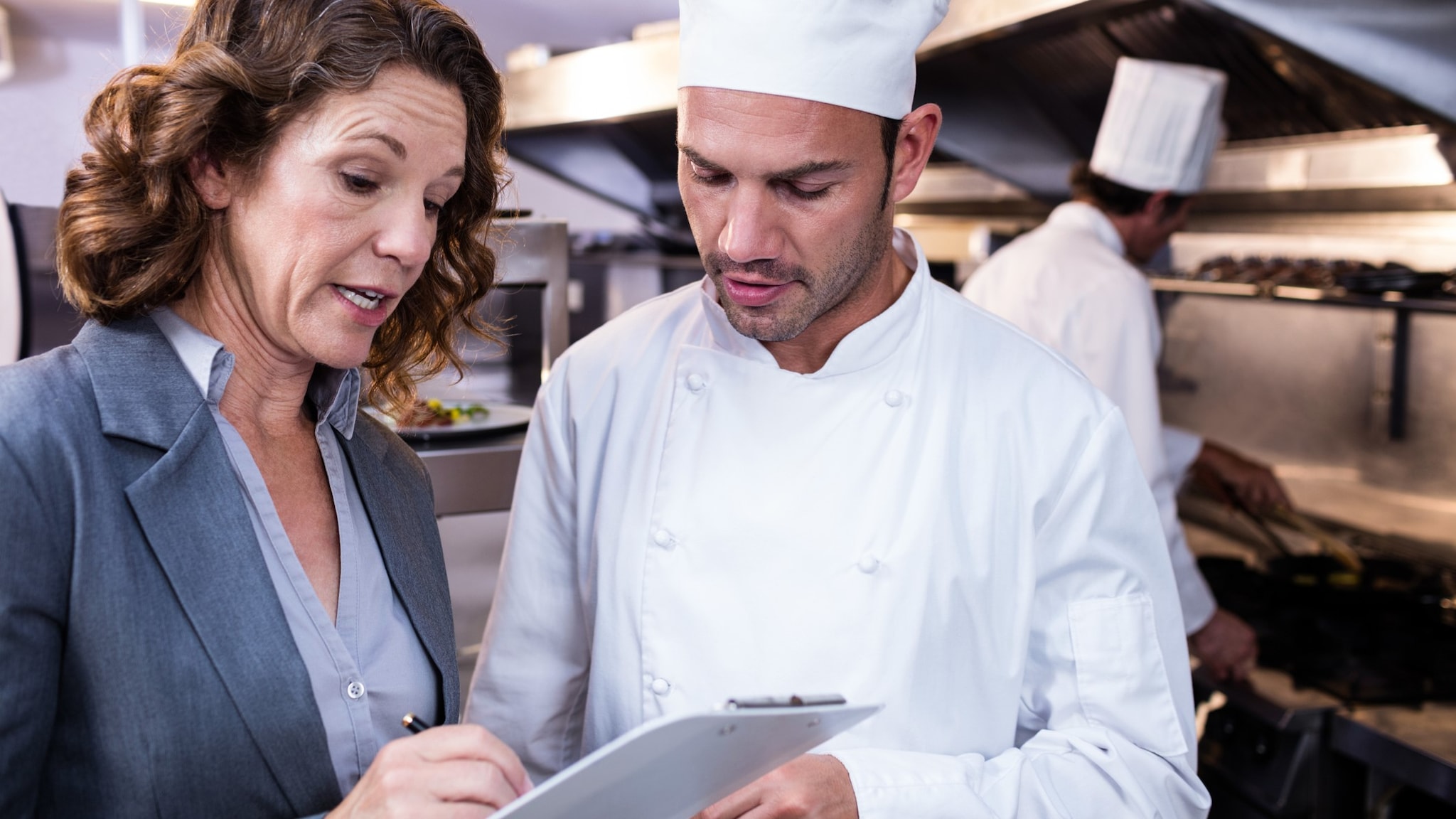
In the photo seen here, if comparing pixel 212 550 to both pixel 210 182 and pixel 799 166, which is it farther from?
pixel 799 166

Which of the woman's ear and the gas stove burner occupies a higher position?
the woman's ear

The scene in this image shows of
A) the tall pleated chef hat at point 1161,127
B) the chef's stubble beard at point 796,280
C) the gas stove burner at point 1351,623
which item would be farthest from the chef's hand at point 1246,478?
the chef's stubble beard at point 796,280

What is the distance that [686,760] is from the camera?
90cm

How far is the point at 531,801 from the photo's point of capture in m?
0.81

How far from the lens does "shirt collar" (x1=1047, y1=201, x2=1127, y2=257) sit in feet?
9.87

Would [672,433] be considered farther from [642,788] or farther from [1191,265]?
[1191,265]

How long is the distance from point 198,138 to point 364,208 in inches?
6.1

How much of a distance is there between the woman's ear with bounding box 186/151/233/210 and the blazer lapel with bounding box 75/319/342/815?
144 millimetres

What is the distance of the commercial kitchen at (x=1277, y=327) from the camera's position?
7.00ft

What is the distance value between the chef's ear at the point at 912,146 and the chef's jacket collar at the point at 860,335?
0.10 meters

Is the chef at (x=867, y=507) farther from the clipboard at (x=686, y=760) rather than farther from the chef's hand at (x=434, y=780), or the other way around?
the chef's hand at (x=434, y=780)

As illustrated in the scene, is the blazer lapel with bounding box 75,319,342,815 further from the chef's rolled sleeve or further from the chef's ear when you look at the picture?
the chef's ear

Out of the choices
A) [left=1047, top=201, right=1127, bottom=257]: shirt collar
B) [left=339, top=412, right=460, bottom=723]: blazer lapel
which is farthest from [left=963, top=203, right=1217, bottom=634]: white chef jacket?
[left=339, top=412, right=460, bottom=723]: blazer lapel

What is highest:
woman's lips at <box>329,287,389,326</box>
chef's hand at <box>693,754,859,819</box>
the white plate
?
woman's lips at <box>329,287,389,326</box>
